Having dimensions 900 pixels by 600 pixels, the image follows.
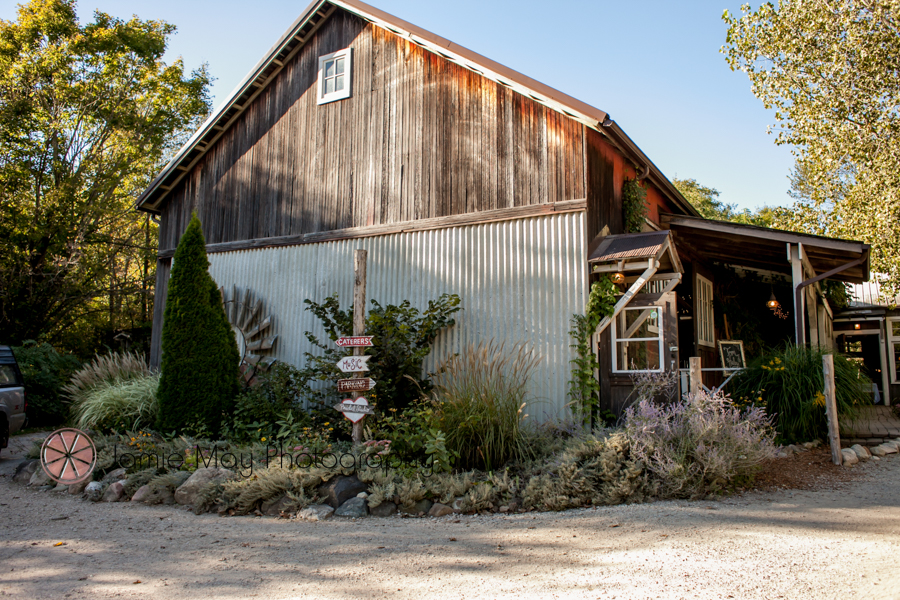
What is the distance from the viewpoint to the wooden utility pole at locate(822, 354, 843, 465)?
7395mm

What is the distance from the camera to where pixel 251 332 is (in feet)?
36.8

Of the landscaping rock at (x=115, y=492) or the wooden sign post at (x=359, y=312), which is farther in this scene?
the wooden sign post at (x=359, y=312)

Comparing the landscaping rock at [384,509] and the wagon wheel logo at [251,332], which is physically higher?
the wagon wheel logo at [251,332]

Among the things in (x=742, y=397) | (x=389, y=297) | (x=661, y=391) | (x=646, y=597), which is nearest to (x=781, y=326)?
(x=742, y=397)

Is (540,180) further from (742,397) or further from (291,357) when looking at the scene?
(291,357)

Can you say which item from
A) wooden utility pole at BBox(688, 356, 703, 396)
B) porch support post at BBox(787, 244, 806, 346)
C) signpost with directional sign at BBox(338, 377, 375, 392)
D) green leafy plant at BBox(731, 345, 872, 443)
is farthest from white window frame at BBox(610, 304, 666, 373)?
signpost with directional sign at BBox(338, 377, 375, 392)

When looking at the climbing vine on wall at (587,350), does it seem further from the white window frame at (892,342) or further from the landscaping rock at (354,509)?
the white window frame at (892,342)

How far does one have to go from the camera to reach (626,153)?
9531 millimetres

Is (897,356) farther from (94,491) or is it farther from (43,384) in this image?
(43,384)

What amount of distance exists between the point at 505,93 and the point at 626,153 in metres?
2.07

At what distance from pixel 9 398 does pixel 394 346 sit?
18.9 ft

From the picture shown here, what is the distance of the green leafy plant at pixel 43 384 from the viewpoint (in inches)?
504

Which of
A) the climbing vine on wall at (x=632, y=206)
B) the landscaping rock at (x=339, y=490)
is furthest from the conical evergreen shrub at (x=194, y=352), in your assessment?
the climbing vine on wall at (x=632, y=206)

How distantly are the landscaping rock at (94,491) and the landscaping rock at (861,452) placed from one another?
8.93 metres
